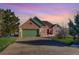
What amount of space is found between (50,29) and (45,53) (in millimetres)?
353

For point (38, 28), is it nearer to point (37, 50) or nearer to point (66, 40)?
point (37, 50)

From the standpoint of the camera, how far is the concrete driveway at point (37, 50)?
1856cm

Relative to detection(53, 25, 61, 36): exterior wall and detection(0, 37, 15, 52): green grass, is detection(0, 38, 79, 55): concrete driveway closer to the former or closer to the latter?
detection(0, 37, 15, 52): green grass

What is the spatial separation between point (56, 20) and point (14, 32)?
62 centimetres

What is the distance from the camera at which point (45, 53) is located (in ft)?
60.9

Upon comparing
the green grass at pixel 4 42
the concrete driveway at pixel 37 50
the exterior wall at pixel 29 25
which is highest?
the exterior wall at pixel 29 25

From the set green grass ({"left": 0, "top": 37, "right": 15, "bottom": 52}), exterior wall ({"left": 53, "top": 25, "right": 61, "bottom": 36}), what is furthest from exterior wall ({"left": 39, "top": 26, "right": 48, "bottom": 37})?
green grass ({"left": 0, "top": 37, "right": 15, "bottom": 52})

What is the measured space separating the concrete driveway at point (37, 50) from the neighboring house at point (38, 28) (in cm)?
17

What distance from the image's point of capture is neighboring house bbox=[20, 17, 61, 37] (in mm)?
18594

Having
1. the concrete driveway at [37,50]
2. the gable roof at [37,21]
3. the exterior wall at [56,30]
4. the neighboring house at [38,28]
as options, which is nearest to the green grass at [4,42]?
the concrete driveway at [37,50]

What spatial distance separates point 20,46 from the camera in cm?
1859

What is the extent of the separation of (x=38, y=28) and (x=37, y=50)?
32 centimetres

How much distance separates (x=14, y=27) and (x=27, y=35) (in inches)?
8.6

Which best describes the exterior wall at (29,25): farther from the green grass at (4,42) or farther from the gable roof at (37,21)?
the green grass at (4,42)
